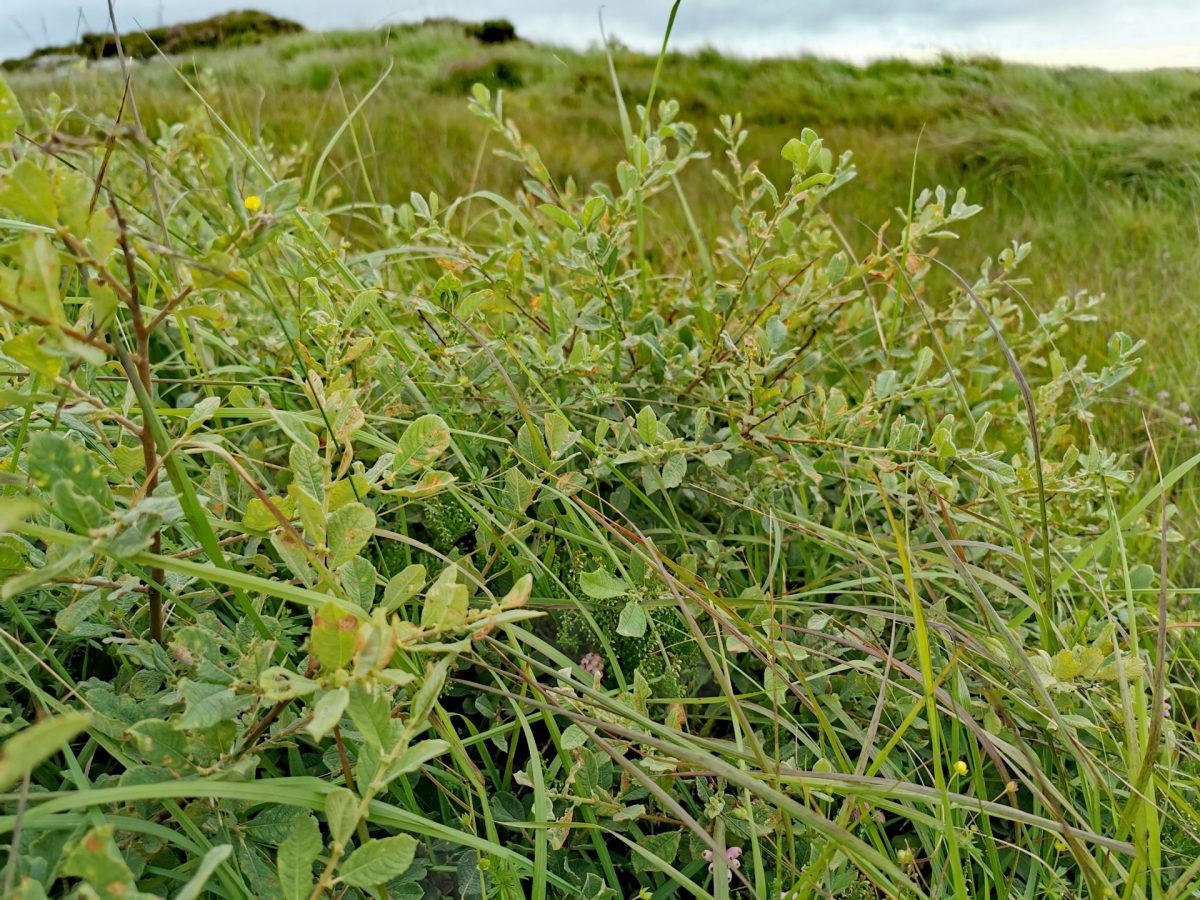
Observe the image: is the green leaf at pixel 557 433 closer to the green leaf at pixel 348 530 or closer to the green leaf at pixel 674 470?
the green leaf at pixel 674 470

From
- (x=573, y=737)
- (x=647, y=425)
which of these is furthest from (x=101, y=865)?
(x=647, y=425)

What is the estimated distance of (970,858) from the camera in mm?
1137

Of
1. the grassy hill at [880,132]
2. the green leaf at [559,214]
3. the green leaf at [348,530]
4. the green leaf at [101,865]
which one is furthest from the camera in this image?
the grassy hill at [880,132]

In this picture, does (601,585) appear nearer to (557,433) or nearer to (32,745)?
(557,433)

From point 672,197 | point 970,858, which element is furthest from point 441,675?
point 672,197

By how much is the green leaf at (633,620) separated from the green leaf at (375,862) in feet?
1.42

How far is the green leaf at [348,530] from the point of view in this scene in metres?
0.85

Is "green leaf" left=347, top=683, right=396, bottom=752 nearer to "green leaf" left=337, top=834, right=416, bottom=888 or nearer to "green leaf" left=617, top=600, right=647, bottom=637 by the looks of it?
"green leaf" left=337, top=834, right=416, bottom=888

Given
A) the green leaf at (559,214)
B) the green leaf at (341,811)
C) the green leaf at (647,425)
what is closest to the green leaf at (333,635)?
the green leaf at (341,811)

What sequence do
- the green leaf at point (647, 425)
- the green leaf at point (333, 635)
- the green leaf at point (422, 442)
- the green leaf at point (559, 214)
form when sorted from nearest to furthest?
the green leaf at point (333, 635), the green leaf at point (422, 442), the green leaf at point (647, 425), the green leaf at point (559, 214)

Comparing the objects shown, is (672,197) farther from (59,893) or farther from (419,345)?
(59,893)

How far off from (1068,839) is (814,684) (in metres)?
0.40

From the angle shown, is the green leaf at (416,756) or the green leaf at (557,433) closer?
the green leaf at (416,756)

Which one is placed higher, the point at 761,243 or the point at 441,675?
the point at 761,243
